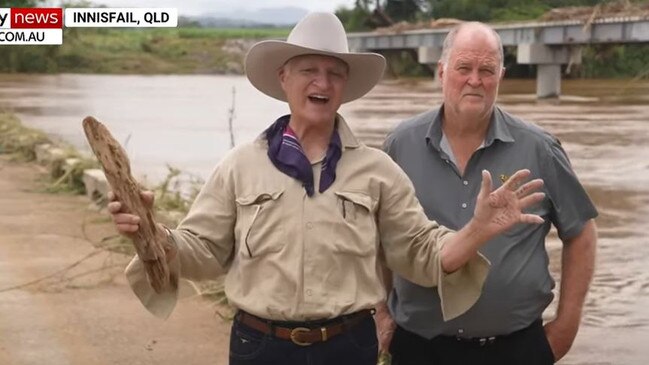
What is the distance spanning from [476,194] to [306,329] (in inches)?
26.8

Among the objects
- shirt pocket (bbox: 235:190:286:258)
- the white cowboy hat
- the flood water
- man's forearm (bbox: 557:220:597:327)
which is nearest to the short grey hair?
the white cowboy hat

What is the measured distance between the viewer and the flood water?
7109 mm

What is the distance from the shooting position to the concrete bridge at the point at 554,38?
948 inches

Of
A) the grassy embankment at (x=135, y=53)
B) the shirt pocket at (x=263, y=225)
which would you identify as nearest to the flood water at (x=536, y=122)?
the shirt pocket at (x=263, y=225)

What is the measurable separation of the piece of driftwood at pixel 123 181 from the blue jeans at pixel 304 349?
34 cm

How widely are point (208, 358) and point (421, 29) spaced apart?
3314 centimetres

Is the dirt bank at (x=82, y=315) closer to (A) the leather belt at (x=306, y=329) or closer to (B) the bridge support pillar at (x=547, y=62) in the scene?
(A) the leather belt at (x=306, y=329)

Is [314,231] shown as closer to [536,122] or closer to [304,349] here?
[304,349]

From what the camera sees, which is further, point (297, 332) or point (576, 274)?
point (576, 274)

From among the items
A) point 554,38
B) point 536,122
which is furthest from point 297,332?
point 554,38

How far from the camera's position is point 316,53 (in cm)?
299

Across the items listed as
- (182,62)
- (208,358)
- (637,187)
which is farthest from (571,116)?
(182,62)

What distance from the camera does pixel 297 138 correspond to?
299 cm

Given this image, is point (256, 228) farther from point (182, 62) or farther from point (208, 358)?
point (182, 62)
